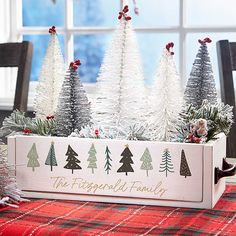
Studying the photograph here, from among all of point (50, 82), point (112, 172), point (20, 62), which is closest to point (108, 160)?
point (112, 172)

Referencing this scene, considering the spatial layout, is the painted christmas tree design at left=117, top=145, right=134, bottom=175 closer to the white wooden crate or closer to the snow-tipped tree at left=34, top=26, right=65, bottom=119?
the white wooden crate

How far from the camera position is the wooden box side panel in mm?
981

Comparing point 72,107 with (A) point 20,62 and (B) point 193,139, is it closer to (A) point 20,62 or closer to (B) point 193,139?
(B) point 193,139

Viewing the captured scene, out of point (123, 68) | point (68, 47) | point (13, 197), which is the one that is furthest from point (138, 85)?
point (68, 47)

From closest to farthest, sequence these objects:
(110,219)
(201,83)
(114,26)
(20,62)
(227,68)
→ (110,219) → (201,83) → (227,68) → (20,62) → (114,26)

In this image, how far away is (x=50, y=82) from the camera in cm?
120

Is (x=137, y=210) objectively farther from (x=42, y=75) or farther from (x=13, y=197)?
(x=42, y=75)

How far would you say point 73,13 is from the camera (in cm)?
269

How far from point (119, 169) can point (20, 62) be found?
1.02 metres

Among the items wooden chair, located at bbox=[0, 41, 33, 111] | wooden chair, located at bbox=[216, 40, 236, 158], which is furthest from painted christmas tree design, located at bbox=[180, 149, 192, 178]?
wooden chair, located at bbox=[0, 41, 33, 111]

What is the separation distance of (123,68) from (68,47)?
63.0 inches

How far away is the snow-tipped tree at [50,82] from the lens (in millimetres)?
1188

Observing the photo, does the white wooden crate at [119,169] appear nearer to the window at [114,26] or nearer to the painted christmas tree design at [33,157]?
the painted christmas tree design at [33,157]

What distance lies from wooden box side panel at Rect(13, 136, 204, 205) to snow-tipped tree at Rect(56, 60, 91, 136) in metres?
0.07
